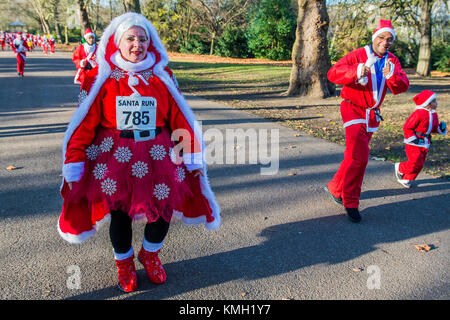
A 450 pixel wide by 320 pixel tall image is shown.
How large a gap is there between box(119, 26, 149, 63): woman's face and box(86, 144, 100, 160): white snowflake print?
2.29 ft

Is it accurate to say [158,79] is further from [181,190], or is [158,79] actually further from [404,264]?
[404,264]

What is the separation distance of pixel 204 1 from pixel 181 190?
3634cm

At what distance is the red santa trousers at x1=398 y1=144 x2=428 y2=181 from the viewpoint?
17.2 feet

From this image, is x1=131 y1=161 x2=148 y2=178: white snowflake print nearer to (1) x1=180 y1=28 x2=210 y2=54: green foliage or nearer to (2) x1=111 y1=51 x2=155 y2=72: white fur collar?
(2) x1=111 y1=51 x2=155 y2=72: white fur collar

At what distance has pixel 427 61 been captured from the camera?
2136cm

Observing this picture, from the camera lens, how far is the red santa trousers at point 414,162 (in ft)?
17.2

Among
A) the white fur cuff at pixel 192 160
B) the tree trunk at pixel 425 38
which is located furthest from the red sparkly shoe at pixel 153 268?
the tree trunk at pixel 425 38

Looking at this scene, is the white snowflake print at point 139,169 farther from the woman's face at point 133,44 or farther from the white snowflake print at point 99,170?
the woman's face at point 133,44

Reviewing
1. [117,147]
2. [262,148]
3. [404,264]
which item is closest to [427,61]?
[262,148]

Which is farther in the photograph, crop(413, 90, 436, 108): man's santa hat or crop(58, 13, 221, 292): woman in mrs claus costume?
crop(413, 90, 436, 108): man's santa hat

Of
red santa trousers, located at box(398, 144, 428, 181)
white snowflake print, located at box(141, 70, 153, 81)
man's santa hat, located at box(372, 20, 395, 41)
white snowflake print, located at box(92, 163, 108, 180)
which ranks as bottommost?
red santa trousers, located at box(398, 144, 428, 181)

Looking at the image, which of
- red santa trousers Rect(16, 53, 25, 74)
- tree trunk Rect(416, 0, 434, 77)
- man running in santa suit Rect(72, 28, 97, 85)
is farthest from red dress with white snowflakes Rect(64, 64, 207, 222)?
tree trunk Rect(416, 0, 434, 77)

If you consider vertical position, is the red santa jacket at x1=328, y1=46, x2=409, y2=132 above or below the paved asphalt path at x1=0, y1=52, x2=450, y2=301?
above
